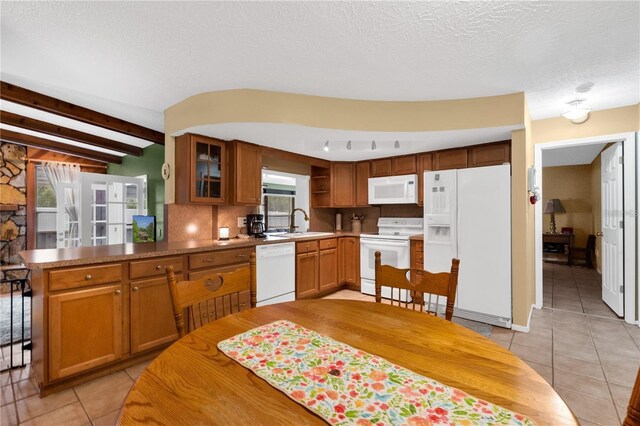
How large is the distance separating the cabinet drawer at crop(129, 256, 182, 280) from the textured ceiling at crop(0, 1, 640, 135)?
58.9 inches

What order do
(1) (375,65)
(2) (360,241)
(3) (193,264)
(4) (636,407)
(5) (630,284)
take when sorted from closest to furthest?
1. (4) (636,407)
2. (1) (375,65)
3. (3) (193,264)
4. (5) (630,284)
5. (2) (360,241)

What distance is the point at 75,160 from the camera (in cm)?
539

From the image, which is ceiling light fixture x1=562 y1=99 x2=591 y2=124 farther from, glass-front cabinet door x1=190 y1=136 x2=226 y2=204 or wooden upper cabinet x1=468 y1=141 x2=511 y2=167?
glass-front cabinet door x1=190 y1=136 x2=226 y2=204

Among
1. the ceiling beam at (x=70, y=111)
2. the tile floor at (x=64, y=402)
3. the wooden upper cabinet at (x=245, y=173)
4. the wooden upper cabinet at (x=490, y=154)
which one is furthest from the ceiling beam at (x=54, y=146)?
the wooden upper cabinet at (x=490, y=154)

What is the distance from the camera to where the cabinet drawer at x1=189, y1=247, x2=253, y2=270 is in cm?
260

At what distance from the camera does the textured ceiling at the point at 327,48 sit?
5.47 ft

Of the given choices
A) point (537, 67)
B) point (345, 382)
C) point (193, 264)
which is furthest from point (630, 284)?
point (193, 264)

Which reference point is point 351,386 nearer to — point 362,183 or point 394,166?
point 394,166

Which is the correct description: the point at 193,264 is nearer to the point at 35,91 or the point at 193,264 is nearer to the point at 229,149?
the point at 229,149

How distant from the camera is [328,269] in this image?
4086 millimetres

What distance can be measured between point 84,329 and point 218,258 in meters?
1.06

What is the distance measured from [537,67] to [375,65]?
1.24 metres

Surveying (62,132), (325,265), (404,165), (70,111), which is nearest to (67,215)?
(62,132)

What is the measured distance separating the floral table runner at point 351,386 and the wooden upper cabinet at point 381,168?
3512 millimetres
